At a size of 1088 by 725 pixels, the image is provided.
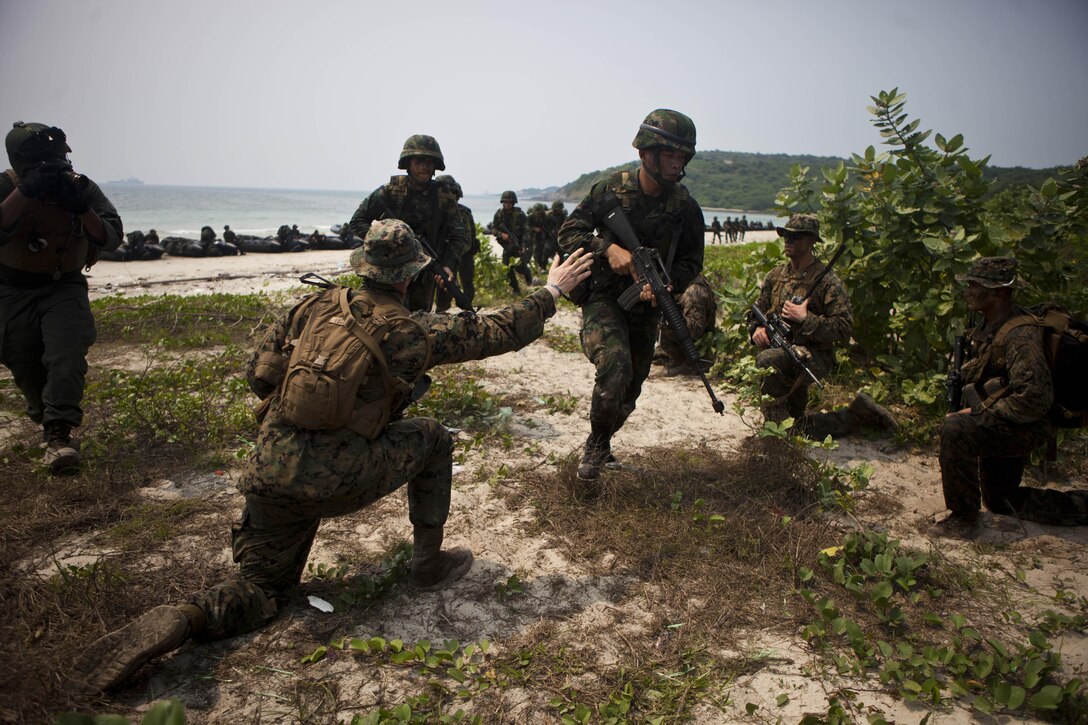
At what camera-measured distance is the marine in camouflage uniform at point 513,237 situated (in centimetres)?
1160

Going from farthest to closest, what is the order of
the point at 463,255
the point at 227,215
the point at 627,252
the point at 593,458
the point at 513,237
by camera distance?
the point at 227,215, the point at 513,237, the point at 463,255, the point at 627,252, the point at 593,458

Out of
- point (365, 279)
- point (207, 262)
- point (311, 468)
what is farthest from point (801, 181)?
point (207, 262)

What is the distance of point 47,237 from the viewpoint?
4156 mm

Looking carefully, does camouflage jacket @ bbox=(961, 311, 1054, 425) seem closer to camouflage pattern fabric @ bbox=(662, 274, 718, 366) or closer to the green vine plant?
the green vine plant

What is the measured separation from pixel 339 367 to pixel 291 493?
0.54 meters

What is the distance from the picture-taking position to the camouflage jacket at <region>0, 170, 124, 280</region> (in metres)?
4.08

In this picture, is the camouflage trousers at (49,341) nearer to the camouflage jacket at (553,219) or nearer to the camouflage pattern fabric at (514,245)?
the camouflage pattern fabric at (514,245)

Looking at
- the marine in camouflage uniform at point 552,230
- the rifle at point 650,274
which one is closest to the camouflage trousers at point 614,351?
the rifle at point 650,274

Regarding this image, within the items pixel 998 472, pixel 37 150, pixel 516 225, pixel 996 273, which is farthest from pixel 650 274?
pixel 516 225

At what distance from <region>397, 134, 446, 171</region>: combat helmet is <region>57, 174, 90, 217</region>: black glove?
2.55 m

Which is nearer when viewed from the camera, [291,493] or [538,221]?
[291,493]

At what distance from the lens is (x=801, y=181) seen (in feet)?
21.1

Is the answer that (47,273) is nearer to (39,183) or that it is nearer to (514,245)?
(39,183)

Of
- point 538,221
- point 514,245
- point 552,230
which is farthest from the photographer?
point 552,230
